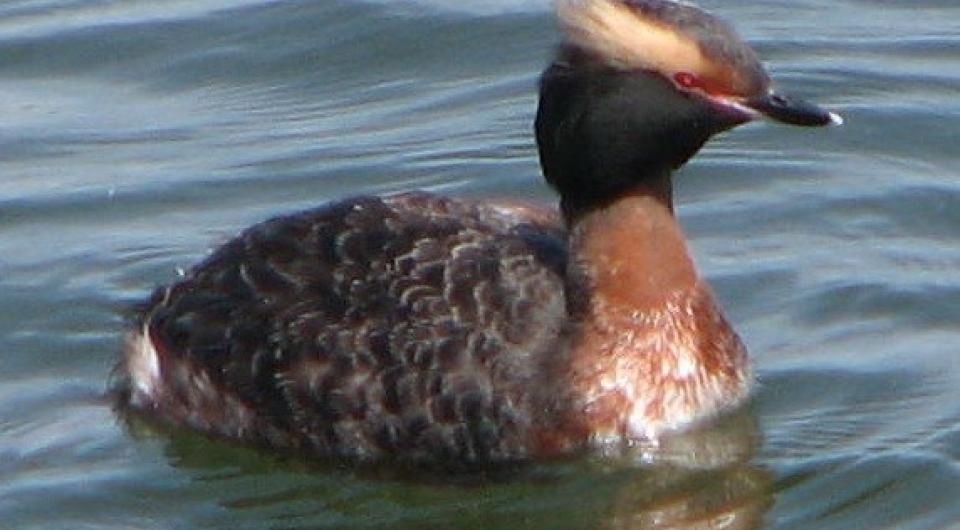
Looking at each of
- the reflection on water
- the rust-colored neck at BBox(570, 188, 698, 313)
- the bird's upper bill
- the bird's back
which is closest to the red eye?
the bird's upper bill

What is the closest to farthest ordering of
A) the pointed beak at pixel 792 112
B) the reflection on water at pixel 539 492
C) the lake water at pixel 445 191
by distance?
the pointed beak at pixel 792 112 < the reflection on water at pixel 539 492 < the lake water at pixel 445 191

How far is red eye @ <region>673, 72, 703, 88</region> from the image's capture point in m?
11.3


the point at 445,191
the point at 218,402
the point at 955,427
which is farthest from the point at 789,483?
the point at 445,191

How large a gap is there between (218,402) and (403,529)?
113cm

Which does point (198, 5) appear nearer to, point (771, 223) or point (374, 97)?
point (374, 97)

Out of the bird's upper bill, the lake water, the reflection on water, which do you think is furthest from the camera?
the lake water

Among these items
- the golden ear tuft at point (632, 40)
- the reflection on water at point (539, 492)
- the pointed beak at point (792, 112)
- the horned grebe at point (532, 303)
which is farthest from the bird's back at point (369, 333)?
the pointed beak at point (792, 112)

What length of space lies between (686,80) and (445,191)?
334 centimetres

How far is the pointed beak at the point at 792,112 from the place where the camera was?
36.7ft

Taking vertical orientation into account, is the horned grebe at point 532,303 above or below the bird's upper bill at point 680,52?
below

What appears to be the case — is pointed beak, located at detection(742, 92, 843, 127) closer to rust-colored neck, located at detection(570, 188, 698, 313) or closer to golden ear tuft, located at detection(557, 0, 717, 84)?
golden ear tuft, located at detection(557, 0, 717, 84)

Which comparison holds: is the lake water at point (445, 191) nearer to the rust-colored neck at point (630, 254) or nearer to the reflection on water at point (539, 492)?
the reflection on water at point (539, 492)

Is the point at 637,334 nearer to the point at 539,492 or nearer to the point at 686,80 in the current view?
the point at 539,492

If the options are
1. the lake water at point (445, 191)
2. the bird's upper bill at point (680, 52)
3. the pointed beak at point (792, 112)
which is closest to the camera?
the pointed beak at point (792, 112)
